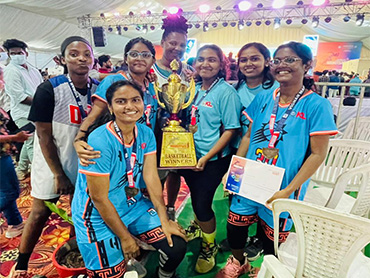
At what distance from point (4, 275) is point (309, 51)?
2.59m

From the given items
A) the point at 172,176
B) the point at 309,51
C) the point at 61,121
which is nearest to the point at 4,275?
the point at 61,121

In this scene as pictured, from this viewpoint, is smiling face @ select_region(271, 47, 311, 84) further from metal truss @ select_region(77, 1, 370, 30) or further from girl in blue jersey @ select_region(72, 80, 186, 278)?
metal truss @ select_region(77, 1, 370, 30)

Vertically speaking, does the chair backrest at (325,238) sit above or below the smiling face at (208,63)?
below

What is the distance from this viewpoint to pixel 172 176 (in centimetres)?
250

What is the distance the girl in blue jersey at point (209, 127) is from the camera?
1.79m

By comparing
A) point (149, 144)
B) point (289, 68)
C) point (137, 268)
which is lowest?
point (137, 268)

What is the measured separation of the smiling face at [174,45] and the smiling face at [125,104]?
635mm

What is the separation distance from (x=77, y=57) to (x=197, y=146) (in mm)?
987

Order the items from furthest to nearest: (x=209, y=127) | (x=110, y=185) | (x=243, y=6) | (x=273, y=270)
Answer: (x=243, y=6) → (x=209, y=127) → (x=110, y=185) → (x=273, y=270)

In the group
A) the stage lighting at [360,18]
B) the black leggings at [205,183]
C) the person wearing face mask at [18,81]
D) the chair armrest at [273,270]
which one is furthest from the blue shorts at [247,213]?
the stage lighting at [360,18]

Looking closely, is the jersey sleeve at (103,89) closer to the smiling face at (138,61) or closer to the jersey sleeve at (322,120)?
the smiling face at (138,61)

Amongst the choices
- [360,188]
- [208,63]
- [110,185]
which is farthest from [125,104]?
[360,188]

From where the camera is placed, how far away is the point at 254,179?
1.51 metres

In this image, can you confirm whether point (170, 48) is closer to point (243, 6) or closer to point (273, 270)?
point (273, 270)
